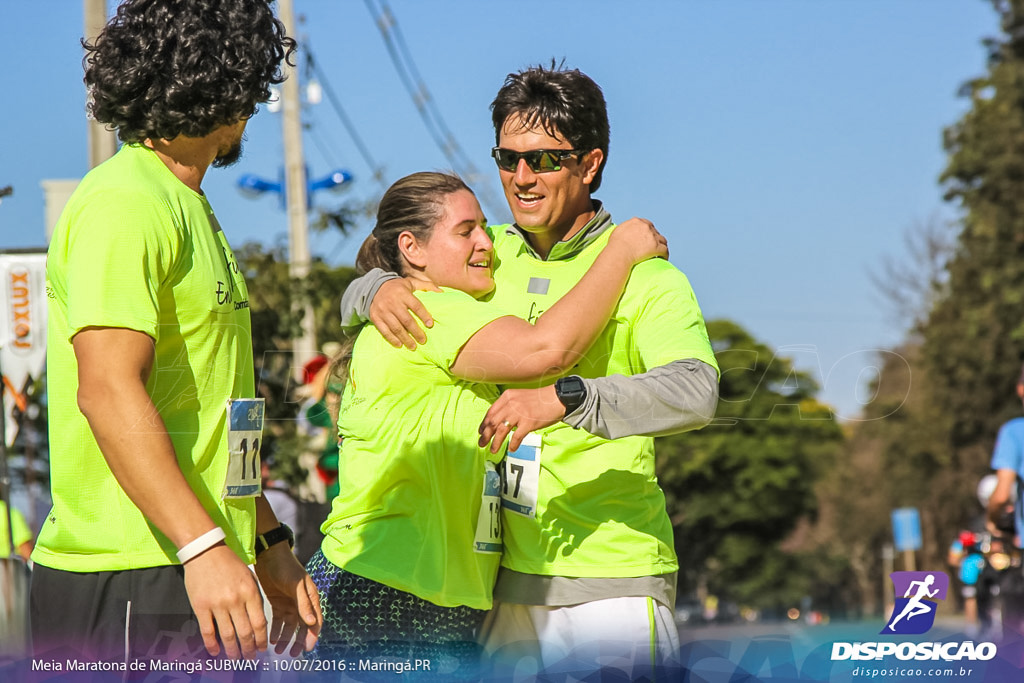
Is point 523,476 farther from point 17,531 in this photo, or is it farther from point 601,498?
point 17,531

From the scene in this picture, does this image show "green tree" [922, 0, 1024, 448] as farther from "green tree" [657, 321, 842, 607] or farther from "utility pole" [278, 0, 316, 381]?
"green tree" [657, 321, 842, 607]

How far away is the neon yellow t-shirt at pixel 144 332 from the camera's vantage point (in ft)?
6.92

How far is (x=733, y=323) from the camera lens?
200 feet

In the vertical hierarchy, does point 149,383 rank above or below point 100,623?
above

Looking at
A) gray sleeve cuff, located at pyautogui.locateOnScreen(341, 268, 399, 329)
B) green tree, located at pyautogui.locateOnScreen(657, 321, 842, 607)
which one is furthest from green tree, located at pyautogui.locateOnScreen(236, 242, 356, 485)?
green tree, located at pyautogui.locateOnScreen(657, 321, 842, 607)

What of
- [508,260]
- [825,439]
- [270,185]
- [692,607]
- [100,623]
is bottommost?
[692,607]

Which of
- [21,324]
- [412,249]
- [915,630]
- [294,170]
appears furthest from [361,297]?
[294,170]

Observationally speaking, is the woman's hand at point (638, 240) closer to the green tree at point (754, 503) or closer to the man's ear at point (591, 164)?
the man's ear at point (591, 164)

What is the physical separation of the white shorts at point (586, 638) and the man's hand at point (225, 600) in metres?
1.03

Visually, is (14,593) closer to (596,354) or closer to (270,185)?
(596,354)

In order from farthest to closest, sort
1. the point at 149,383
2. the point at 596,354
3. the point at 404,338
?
the point at 596,354, the point at 404,338, the point at 149,383

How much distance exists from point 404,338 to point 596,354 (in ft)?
1.68

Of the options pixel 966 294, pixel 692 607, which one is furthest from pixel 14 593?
pixel 692 607

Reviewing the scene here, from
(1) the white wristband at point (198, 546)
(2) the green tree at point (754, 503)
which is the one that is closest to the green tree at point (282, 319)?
(1) the white wristband at point (198, 546)
